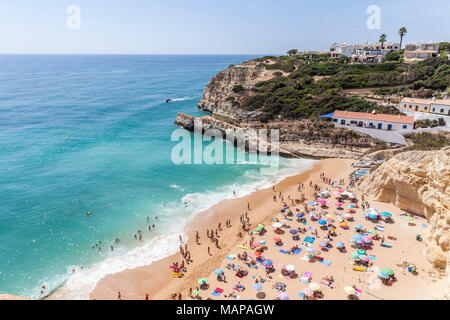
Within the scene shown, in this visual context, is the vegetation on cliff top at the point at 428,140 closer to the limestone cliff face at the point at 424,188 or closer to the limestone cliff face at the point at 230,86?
the limestone cliff face at the point at 424,188

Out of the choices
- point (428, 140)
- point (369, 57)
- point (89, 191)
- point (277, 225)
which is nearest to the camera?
point (277, 225)

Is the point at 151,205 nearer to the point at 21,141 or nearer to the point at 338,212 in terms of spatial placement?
the point at 338,212

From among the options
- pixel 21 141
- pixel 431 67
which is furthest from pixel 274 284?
pixel 431 67

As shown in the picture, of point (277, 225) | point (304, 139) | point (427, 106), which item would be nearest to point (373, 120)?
point (427, 106)

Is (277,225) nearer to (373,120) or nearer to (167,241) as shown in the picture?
(167,241)

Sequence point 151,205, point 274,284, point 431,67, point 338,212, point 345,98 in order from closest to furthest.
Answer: point 274,284 → point 338,212 → point 151,205 → point 345,98 → point 431,67

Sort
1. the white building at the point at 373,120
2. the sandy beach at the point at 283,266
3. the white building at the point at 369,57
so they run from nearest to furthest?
the sandy beach at the point at 283,266
the white building at the point at 373,120
the white building at the point at 369,57

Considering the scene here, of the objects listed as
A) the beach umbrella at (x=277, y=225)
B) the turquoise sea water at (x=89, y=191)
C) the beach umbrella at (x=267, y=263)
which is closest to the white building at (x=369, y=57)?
the turquoise sea water at (x=89, y=191)
